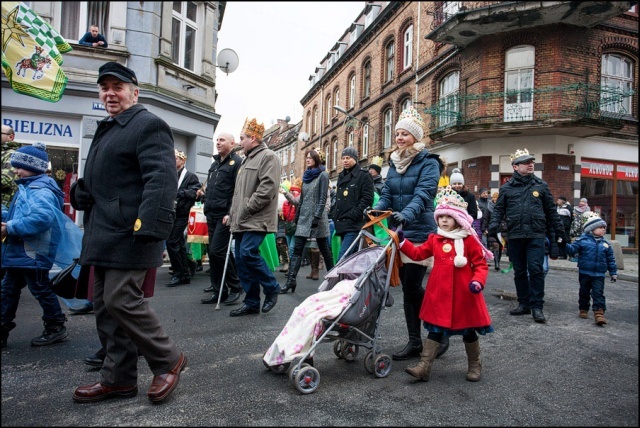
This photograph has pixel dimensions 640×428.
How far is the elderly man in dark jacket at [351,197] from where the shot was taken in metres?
6.21

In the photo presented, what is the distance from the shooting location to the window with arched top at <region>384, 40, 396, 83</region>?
25.2 m

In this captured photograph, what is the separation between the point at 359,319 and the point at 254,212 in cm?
213

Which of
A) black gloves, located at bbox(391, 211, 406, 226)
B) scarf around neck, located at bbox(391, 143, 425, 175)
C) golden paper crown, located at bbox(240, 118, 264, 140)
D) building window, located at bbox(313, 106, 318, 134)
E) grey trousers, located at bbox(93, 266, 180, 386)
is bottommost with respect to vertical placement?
grey trousers, located at bbox(93, 266, 180, 386)

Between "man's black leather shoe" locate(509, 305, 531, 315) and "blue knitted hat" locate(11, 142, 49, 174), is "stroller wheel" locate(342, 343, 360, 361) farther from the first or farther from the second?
"blue knitted hat" locate(11, 142, 49, 174)

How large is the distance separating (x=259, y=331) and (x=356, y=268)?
1.54m

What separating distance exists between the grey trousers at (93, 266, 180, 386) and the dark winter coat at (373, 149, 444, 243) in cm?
204

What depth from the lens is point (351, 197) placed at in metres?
6.30

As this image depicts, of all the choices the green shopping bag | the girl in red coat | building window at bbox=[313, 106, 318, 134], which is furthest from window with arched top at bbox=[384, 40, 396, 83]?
the girl in red coat

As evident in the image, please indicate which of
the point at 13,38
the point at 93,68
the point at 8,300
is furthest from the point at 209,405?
the point at 93,68

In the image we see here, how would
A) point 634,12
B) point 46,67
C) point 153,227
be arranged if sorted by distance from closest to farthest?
point 153,227 < point 46,67 < point 634,12

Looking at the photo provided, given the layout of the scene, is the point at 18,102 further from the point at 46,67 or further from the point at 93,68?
the point at 46,67

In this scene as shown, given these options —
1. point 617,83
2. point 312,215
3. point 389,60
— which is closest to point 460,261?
point 312,215

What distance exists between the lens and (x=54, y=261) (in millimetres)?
3746

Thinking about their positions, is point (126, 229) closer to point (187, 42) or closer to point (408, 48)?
point (187, 42)
